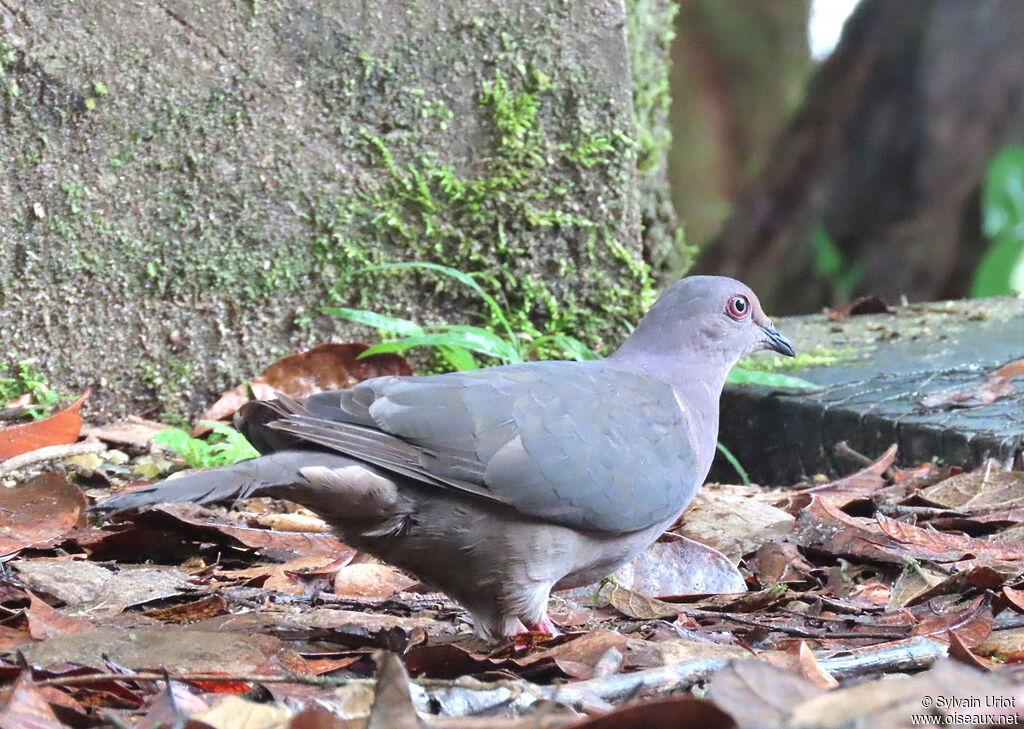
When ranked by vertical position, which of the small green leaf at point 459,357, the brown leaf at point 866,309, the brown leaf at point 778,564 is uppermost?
the small green leaf at point 459,357

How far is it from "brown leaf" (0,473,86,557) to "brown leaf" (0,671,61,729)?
1302 millimetres

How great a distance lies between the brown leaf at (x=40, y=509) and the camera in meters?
3.16

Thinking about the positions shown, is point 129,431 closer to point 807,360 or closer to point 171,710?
point 171,710

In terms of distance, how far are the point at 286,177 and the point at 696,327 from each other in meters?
1.81

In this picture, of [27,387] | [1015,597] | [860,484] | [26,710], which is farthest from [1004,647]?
[27,387]

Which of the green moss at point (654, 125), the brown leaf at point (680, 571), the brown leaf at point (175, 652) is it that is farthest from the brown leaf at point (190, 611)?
the green moss at point (654, 125)

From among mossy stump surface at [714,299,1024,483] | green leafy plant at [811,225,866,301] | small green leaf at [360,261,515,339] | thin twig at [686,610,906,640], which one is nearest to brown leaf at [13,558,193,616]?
thin twig at [686,610,906,640]

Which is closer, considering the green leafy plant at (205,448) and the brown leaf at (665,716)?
the brown leaf at (665,716)

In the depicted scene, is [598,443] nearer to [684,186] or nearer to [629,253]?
[629,253]

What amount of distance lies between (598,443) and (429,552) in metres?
0.55

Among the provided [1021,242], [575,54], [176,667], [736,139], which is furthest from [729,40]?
[176,667]

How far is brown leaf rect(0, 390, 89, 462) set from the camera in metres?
3.85

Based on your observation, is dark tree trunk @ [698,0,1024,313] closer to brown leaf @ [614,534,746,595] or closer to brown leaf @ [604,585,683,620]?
brown leaf @ [614,534,746,595]

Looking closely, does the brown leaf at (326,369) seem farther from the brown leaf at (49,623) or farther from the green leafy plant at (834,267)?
the green leafy plant at (834,267)
